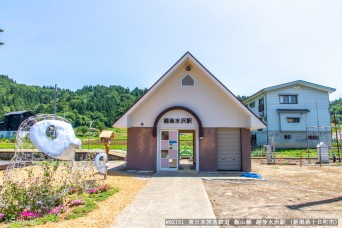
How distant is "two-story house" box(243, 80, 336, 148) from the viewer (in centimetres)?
3384

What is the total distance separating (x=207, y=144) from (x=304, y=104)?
26.9m

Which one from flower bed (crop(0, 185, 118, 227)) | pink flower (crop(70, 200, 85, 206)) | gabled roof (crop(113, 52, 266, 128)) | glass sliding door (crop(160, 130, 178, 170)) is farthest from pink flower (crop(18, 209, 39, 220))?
glass sliding door (crop(160, 130, 178, 170))

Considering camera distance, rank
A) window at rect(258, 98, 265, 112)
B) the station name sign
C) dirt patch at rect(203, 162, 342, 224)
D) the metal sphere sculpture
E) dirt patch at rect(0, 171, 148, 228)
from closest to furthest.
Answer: dirt patch at rect(0, 171, 148, 228), dirt patch at rect(203, 162, 342, 224), the metal sphere sculpture, the station name sign, window at rect(258, 98, 265, 112)

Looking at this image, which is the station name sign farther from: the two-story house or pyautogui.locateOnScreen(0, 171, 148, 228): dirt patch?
the two-story house

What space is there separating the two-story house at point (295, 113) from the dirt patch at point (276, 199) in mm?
23585

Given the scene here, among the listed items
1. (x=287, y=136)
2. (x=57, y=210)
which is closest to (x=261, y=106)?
(x=287, y=136)

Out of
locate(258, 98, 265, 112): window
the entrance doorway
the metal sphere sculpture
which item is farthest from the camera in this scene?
locate(258, 98, 265, 112): window

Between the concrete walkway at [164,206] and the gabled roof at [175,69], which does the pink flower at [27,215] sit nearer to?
the concrete walkway at [164,206]

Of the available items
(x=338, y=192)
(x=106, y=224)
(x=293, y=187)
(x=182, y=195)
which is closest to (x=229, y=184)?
(x=293, y=187)

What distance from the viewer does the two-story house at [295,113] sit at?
1332 inches

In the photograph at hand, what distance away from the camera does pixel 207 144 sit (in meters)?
14.2

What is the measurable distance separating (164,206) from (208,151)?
7607 mm

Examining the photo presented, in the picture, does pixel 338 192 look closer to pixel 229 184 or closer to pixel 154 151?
pixel 229 184

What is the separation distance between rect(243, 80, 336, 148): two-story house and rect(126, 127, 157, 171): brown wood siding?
960 inches
